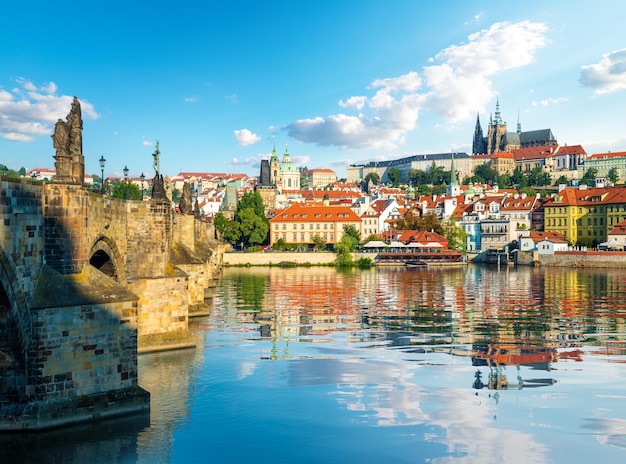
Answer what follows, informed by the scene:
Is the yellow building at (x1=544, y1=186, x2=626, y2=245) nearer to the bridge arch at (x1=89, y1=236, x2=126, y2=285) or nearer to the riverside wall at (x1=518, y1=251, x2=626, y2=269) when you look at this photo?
the riverside wall at (x1=518, y1=251, x2=626, y2=269)

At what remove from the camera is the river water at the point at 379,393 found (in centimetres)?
1698

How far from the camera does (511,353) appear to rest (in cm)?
2845

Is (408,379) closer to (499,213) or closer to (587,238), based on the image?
(587,238)

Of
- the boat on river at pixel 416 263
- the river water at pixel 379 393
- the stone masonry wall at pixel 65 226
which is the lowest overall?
the river water at pixel 379 393

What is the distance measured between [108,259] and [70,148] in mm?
6181

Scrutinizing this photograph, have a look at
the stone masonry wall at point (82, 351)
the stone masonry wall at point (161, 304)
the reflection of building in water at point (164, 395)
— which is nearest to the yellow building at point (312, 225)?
the stone masonry wall at point (161, 304)

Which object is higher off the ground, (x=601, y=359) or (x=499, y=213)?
(x=499, y=213)

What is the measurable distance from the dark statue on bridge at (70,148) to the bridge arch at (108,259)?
3487mm

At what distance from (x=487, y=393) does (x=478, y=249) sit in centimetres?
11112

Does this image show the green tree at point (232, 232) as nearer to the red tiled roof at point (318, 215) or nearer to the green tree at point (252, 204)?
the green tree at point (252, 204)

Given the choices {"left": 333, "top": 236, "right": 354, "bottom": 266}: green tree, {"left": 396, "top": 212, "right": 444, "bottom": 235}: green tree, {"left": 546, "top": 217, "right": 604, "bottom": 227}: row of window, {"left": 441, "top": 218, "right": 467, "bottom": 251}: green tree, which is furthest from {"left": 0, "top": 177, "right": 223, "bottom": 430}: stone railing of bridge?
{"left": 546, "top": 217, "right": 604, "bottom": 227}: row of window

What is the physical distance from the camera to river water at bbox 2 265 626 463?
55.7 feet

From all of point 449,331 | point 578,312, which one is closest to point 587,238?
point 578,312

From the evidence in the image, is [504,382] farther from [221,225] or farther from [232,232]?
[221,225]
